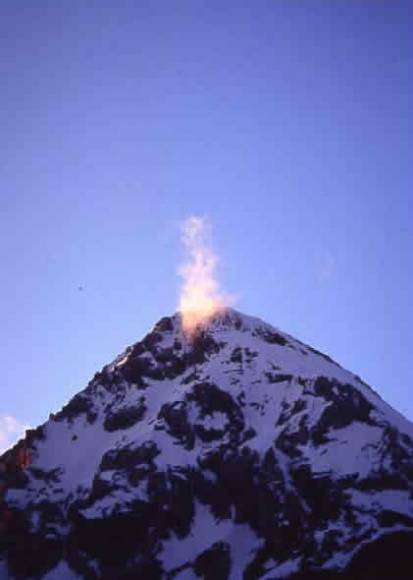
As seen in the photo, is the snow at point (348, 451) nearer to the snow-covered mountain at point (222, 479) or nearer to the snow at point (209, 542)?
the snow-covered mountain at point (222, 479)

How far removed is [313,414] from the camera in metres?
150

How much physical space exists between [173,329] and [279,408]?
49575 millimetres

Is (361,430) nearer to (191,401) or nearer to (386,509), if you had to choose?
(386,509)

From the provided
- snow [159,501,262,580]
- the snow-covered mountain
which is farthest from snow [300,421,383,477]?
snow [159,501,262,580]

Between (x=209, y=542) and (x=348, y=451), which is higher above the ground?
(x=348, y=451)

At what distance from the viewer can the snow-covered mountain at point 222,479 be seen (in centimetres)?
12800

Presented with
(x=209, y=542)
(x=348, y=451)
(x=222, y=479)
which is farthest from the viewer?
(x=222, y=479)

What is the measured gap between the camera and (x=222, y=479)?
146m

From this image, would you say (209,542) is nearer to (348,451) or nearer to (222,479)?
(222,479)

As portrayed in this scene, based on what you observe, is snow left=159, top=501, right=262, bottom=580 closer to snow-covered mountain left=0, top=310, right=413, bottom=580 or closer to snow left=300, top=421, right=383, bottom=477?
snow-covered mountain left=0, top=310, right=413, bottom=580

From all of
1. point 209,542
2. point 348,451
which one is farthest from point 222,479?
point 348,451

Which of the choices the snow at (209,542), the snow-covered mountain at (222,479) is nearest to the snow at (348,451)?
the snow-covered mountain at (222,479)

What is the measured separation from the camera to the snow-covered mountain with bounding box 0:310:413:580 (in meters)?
128

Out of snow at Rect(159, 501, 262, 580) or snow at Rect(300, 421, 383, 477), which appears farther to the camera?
snow at Rect(300, 421, 383, 477)
